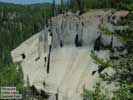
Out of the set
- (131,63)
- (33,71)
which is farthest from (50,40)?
(131,63)

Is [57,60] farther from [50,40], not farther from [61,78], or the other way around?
[50,40]

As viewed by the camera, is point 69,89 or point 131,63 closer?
point 131,63

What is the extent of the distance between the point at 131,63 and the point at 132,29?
863 millimetres

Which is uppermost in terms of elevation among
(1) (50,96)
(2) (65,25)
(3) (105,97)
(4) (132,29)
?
(4) (132,29)

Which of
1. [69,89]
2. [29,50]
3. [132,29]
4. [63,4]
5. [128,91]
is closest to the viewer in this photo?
[128,91]

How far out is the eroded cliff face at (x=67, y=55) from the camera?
205 ft

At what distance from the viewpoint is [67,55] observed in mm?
70062

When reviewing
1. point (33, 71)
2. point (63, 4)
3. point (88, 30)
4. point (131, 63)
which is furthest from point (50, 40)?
point (131, 63)

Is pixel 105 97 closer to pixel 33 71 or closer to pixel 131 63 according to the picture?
pixel 131 63

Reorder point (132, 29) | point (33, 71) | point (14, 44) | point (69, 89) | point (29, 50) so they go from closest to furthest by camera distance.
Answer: point (132, 29)
point (69, 89)
point (33, 71)
point (29, 50)
point (14, 44)

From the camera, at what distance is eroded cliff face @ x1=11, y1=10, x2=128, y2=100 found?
62469mm

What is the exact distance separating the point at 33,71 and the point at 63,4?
31.5 m

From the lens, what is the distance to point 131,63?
14.6 metres

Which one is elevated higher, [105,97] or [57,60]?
[105,97]
